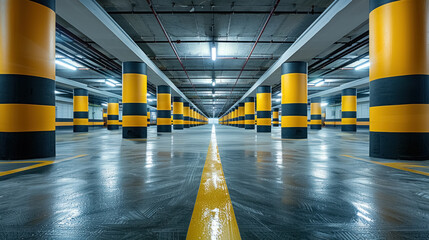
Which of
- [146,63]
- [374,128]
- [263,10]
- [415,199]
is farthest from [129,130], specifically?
[415,199]

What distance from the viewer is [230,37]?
458 inches

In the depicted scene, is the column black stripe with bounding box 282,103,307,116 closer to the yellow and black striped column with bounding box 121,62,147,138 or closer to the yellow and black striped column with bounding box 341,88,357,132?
the yellow and black striped column with bounding box 121,62,147,138

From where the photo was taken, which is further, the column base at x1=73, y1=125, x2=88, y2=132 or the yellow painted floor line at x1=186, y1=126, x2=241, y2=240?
the column base at x1=73, y1=125, x2=88, y2=132

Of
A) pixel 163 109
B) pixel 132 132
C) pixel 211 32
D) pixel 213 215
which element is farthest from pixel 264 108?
pixel 213 215

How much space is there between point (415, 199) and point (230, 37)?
10.8 m

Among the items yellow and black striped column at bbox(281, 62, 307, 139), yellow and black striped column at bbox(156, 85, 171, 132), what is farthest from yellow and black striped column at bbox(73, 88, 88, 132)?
yellow and black striped column at bbox(281, 62, 307, 139)

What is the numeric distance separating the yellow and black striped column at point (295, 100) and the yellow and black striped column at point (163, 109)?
12482 mm

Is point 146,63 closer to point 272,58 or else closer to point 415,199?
point 272,58

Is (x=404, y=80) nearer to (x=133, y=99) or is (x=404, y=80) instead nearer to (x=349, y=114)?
(x=133, y=99)

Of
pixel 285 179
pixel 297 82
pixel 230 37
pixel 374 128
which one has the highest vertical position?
pixel 230 37

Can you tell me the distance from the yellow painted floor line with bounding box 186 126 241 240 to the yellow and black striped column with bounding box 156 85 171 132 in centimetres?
1857

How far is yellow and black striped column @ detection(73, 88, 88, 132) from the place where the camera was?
74.5 ft

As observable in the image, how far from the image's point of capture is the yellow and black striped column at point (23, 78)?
4.88m

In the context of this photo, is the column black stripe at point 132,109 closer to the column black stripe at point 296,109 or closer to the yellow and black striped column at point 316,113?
the column black stripe at point 296,109
